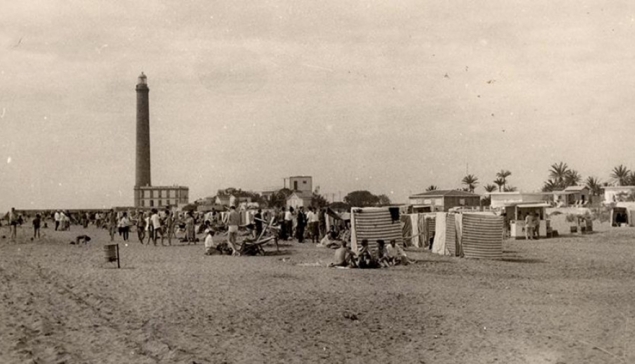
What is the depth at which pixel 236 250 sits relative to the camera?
19125 millimetres

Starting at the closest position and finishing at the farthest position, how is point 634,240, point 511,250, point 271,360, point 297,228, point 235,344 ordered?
point 271,360, point 235,344, point 511,250, point 297,228, point 634,240

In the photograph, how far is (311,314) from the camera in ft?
31.3

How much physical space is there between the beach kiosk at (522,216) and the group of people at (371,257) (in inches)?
535

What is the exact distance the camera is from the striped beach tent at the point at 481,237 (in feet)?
60.0

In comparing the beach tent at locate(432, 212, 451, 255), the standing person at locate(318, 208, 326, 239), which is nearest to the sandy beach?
the beach tent at locate(432, 212, 451, 255)

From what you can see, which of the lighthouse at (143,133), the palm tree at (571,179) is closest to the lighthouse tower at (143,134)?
the lighthouse at (143,133)

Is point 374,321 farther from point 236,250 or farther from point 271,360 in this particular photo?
point 236,250

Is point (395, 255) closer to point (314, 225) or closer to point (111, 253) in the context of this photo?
point (111, 253)

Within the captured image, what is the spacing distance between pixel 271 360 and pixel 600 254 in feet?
51.2

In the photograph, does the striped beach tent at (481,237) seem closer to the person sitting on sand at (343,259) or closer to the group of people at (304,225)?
the person sitting on sand at (343,259)

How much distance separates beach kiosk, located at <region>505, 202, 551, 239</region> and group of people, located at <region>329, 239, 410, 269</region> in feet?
44.6

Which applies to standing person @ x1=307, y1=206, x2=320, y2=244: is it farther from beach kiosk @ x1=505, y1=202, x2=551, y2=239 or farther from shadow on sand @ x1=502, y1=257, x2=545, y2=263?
beach kiosk @ x1=505, y1=202, x2=551, y2=239

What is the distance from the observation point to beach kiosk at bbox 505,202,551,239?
28672 millimetres

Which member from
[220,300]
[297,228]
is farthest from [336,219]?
[220,300]
